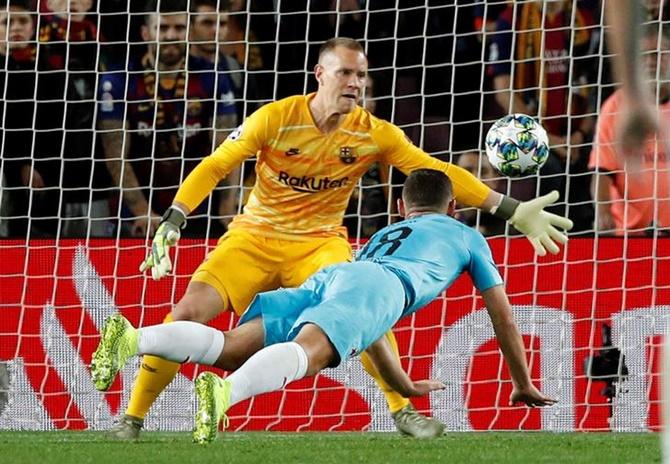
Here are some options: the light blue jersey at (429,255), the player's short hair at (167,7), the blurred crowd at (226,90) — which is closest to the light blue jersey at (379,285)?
the light blue jersey at (429,255)

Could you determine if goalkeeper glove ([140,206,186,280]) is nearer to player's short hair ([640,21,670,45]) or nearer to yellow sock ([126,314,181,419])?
yellow sock ([126,314,181,419])

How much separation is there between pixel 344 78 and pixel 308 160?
1.43 ft

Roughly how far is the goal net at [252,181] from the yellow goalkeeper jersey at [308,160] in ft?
1.34

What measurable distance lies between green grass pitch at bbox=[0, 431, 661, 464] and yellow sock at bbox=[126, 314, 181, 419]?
17cm

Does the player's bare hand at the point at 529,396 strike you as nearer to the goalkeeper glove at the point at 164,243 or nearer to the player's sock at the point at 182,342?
the player's sock at the point at 182,342

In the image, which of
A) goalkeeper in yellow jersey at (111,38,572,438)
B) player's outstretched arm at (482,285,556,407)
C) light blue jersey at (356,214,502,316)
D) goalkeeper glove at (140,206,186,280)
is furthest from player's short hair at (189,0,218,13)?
player's outstretched arm at (482,285,556,407)

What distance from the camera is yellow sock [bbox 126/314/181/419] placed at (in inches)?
264

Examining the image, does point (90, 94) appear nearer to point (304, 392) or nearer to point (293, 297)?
point (304, 392)

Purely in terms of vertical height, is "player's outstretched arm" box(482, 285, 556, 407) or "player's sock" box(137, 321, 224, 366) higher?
"player's outstretched arm" box(482, 285, 556, 407)

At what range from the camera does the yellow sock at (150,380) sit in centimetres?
670

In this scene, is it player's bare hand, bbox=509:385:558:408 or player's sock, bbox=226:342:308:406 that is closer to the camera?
player's sock, bbox=226:342:308:406

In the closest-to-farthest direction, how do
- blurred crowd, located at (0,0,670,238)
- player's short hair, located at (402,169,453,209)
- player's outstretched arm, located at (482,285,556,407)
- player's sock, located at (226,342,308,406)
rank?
player's sock, located at (226,342,308,406), player's outstretched arm, located at (482,285,556,407), player's short hair, located at (402,169,453,209), blurred crowd, located at (0,0,670,238)

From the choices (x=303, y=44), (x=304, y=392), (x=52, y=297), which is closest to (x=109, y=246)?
(x=52, y=297)

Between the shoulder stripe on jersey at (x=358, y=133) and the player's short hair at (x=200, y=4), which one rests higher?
the player's short hair at (x=200, y=4)
